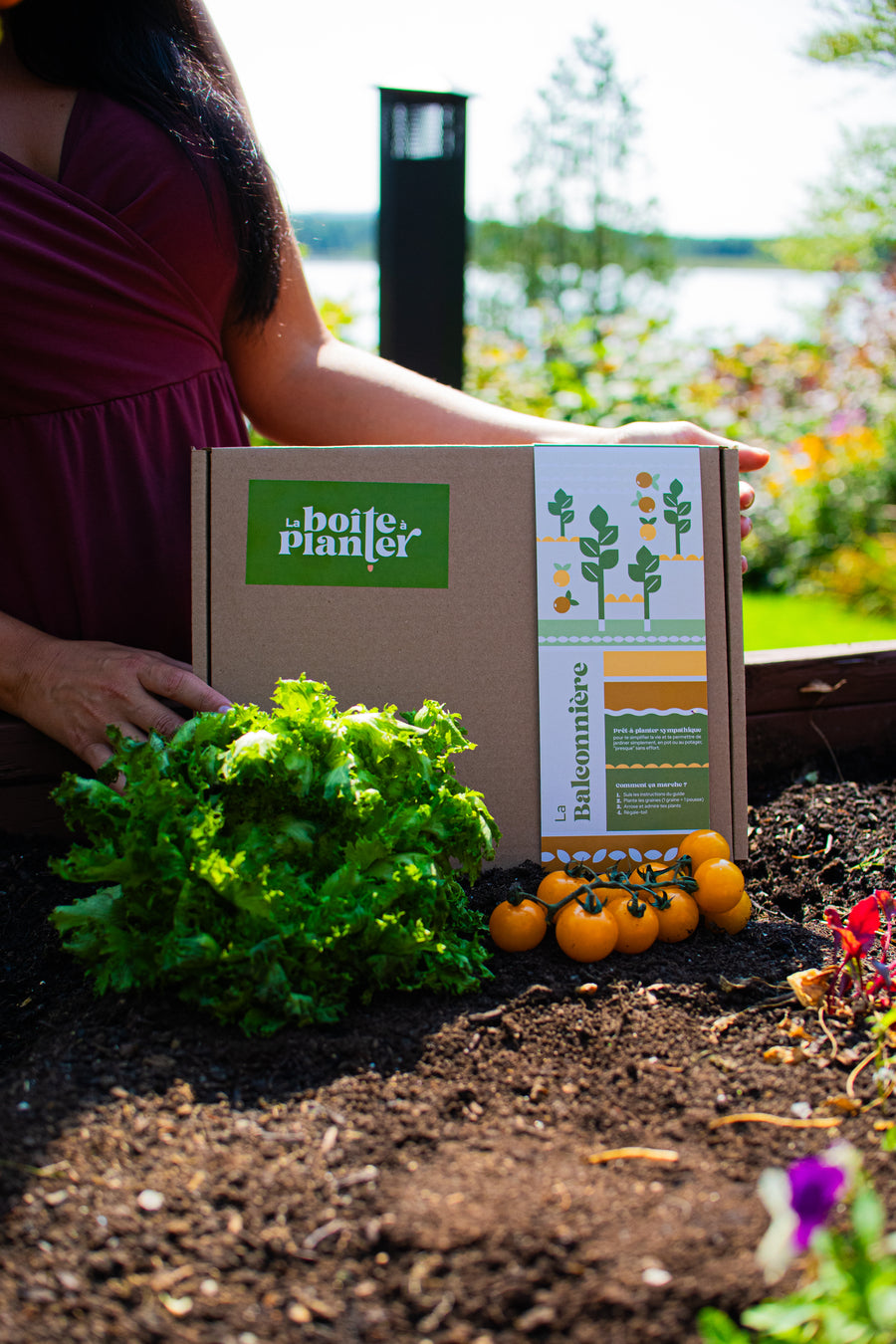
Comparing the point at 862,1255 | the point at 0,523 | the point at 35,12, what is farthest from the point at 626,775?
the point at 35,12

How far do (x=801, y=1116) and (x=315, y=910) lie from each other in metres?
0.72

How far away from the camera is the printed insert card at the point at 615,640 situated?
1.95 metres

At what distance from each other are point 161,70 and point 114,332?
1.77ft

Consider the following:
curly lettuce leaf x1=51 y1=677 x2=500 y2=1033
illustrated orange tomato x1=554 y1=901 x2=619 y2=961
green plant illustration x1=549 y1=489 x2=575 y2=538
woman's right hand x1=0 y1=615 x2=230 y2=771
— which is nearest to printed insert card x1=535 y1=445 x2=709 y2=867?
green plant illustration x1=549 y1=489 x2=575 y2=538

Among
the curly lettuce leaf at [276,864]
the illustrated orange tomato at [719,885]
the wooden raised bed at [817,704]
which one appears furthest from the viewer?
the wooden raised bed at [817,704]

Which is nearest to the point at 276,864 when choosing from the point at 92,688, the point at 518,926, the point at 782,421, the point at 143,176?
the point at 518,926

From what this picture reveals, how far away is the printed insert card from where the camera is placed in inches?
76.7

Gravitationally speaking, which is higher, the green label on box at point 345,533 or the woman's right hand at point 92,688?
the green label on box at point 345,533

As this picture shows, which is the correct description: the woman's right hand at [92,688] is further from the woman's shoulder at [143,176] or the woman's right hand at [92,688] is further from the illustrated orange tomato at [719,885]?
the illustrated orange tomato at [719,885]

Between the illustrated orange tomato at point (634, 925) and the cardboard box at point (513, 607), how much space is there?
0.24 m

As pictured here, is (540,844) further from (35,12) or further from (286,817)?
(35,12)

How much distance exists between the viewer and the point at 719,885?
5.79 feet

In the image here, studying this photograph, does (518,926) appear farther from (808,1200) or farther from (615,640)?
(808,1200)

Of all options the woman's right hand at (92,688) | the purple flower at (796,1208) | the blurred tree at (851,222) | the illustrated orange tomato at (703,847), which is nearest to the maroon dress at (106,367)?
the woman's right hand at (92,688)
